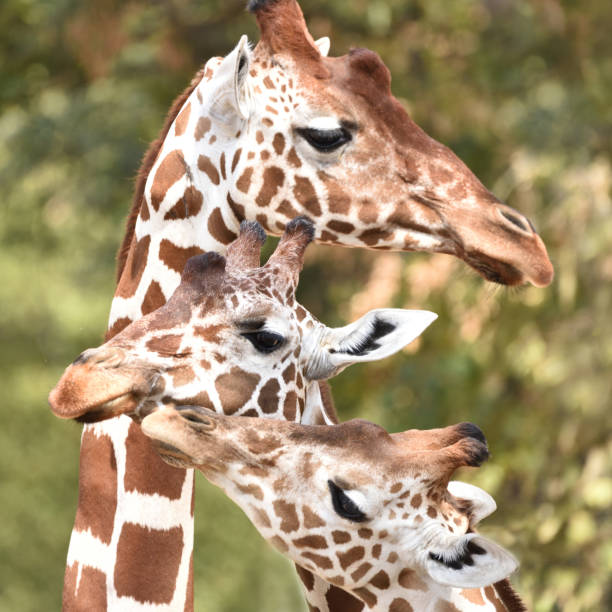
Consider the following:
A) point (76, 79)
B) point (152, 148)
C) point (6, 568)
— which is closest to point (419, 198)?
point (152, 148)

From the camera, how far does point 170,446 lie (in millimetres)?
2465

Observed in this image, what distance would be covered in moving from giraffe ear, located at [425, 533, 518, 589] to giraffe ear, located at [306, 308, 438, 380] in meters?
0.52

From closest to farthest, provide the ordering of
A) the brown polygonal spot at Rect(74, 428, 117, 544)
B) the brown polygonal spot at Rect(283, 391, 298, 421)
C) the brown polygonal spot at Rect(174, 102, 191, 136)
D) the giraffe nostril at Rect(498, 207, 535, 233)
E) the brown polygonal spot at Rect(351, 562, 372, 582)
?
1. the brown polygonal spot at Rect(351, 562, 372, 582)
2. the brown polygonal spot at Rect(283, 391, 298, 421)
3. the brown polygonal spot at Rect(74, 428, 117, 544)
4. the giraffe nostril at Rect(498, 207, 535, 233)
5. the brown polygonal spot at Rect(174, 102, 191, 136)

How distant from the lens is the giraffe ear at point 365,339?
282 cm

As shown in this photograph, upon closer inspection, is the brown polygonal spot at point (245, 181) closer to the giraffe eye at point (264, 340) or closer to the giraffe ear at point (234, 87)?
the giraffe ear at point (234, 87)

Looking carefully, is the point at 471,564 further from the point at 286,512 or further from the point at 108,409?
the point at 108,409

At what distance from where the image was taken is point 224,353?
2.66m

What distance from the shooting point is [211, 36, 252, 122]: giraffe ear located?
308 cm

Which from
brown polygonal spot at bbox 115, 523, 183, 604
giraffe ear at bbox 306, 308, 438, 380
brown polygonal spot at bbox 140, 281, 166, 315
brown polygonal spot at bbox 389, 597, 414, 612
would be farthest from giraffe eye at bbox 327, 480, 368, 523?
brown polygonal spot at bbox 140, 281, 166, 315

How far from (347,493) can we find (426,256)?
6897mm

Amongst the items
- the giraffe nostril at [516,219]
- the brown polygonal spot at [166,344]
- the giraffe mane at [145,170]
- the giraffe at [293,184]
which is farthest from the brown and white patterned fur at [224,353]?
the giraffe mane at [145,170]

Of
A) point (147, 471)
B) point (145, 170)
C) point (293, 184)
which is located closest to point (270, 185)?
point (293, 184)

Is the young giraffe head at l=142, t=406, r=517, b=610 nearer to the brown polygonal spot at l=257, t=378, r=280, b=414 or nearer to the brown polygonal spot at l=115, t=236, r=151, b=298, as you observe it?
the brown polygonal spot at l=257, t=378, r=280, b=414

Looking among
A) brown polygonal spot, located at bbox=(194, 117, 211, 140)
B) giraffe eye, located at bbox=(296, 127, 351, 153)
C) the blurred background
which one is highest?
giraffe eye, located at bbox=(296, 127, 351, 153)
